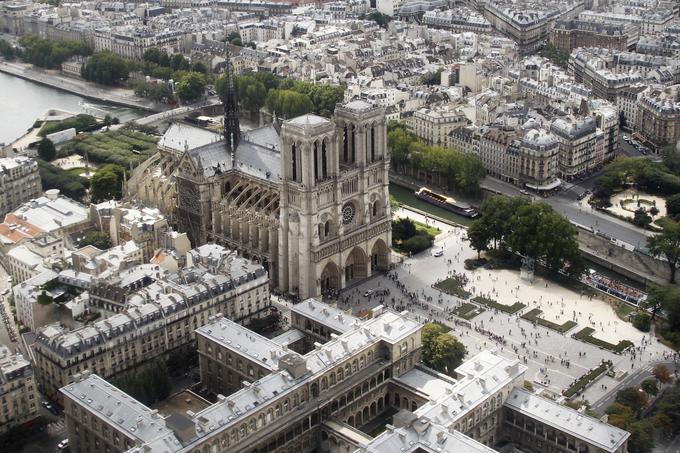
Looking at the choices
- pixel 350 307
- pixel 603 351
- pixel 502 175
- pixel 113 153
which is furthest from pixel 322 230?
pixel 113 153

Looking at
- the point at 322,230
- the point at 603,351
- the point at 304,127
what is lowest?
the point at 603,351

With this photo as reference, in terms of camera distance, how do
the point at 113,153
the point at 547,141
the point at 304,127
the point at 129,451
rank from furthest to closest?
the point at 113,153 < the point at 547,141 < the point at 304,127 < the point at 129,451

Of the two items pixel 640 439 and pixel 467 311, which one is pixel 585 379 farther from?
pixel 467 311

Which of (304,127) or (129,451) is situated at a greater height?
(304,127)

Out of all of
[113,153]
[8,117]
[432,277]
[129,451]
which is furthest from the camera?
[8,117]

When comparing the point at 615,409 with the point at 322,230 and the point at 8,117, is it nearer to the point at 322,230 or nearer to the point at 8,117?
the point at 322,230

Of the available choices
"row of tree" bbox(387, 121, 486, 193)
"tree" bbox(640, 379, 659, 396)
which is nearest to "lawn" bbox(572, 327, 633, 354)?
"tree" bbox(640, 379, 659, 396)

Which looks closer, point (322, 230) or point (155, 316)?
point (155, 316)

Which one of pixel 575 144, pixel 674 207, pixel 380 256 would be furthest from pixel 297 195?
pixel 575 144

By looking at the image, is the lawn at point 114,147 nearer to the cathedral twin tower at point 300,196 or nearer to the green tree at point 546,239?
the cathedral twin tower at point 300,196
